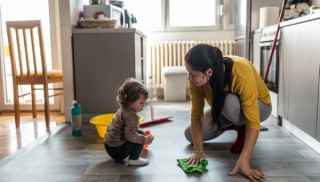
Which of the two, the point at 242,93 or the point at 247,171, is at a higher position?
the point at 242,93

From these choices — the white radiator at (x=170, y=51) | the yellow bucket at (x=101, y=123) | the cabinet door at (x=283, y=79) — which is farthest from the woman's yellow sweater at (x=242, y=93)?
the white radiator at (x=170, y=51)

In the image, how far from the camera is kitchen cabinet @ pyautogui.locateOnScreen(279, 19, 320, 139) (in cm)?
194

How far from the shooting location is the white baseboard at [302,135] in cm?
200

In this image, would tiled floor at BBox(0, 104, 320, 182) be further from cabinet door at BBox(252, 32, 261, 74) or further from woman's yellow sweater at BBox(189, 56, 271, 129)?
cabinet door at BBox(252, 32, 261, 74)

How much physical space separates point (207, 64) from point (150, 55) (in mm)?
3061

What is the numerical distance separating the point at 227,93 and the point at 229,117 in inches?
7.7

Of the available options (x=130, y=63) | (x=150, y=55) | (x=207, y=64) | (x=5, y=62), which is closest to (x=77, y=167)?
(x=207, y=64)

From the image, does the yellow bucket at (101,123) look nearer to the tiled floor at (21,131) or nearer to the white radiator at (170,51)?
the tiled floor at (21,131)

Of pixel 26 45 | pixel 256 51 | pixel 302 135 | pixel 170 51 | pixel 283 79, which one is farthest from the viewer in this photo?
pixel 170 51

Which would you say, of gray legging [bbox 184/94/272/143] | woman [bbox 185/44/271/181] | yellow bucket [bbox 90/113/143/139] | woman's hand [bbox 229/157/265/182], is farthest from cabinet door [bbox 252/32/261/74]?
woman's hand [bbox 229/157/265/182]

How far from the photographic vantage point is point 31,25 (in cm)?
283

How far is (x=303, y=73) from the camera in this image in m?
2.14

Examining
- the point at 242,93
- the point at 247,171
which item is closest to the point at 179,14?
the point at 242,93

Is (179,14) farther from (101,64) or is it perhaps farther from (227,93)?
(227,93)
